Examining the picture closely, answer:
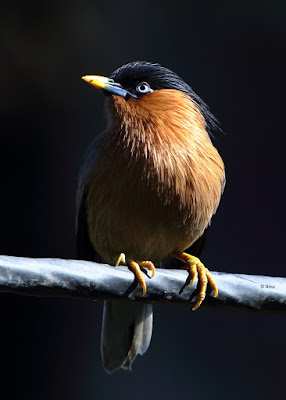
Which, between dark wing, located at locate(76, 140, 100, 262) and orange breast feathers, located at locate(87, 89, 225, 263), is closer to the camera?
orange breast feathers, located at locate(87, 89, 225, 263)

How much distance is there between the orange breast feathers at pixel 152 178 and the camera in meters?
2.46

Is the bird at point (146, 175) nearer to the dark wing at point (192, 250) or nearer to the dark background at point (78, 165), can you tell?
the dark wing at point (192, 250)

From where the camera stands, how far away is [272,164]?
12.3 ft

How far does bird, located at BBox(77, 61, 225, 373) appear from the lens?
97.0 inches

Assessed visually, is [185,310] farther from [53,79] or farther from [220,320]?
[53,79]

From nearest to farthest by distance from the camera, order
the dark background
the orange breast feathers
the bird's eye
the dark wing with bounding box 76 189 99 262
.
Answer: the orange breast feathers, the bird's eye, the dark wing with bounding box 76 189 99 262, the dark background

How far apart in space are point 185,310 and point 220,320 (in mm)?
172

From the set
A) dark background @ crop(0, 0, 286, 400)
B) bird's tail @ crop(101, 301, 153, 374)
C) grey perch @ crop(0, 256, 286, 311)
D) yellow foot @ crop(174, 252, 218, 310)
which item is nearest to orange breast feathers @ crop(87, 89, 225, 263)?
yellow foot @ crop(174, 252, 218, 310)

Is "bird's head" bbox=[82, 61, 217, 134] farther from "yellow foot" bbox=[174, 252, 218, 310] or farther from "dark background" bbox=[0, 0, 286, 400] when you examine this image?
"dark background" bbox=[0, 0, 286, 400]

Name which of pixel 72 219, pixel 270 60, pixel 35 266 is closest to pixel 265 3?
pixel 270 60

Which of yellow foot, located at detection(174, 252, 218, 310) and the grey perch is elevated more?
the grey perch

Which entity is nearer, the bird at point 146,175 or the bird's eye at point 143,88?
the bird at point 146,175

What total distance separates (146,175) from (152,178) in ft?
0.06

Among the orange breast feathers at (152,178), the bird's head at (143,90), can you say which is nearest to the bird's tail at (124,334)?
the orange breast feathers at (152,178)
